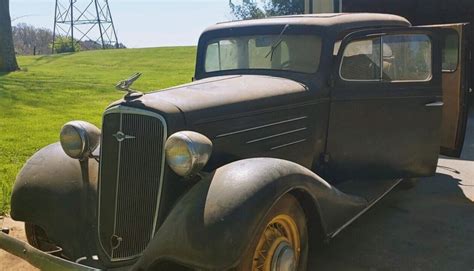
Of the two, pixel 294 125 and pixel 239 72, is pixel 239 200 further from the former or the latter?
pixel 239 72

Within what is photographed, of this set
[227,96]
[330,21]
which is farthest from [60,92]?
[227,96]

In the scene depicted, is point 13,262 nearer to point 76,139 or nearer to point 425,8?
point 76,139

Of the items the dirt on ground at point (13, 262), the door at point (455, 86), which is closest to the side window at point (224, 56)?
the door at point (455, 86)

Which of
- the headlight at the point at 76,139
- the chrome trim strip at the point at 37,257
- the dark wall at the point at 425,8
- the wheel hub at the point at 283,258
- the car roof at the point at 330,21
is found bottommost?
the wheel hub at the point at 283,258

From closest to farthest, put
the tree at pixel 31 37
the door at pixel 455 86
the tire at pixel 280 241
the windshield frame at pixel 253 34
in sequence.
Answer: the tire at pixel 280 241
the windshield frame at pixel 253 34
the door at pixel 455 86
the tree at pixel 31 37

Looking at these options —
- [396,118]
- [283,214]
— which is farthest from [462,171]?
[283,214]

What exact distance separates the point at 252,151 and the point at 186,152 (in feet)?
2.97

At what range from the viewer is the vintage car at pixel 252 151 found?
290cm

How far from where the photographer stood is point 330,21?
177 inches

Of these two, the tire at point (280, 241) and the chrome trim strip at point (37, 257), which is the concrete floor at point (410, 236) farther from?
the chrome trim strip at point (37, 257)

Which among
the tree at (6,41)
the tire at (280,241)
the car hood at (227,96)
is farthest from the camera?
the tree at (6,41)

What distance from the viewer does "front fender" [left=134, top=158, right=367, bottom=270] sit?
106 inches

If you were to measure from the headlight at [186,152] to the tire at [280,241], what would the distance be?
51 centimetres

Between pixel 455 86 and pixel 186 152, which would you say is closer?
pixel 186 152
